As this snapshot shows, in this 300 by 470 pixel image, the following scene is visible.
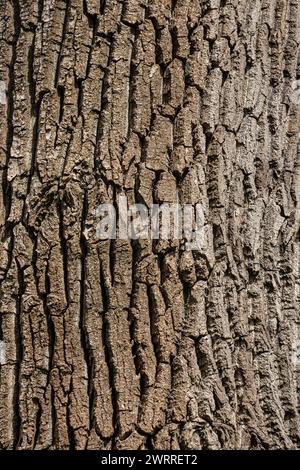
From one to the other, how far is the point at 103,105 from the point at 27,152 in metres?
0.32

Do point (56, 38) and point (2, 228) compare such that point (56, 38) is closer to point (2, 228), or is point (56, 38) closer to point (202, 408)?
point (2, 228)

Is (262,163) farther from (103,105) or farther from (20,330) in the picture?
(20,330)

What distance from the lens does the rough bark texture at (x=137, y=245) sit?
264 centimetres

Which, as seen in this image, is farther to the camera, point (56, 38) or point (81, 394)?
point (56, 38)

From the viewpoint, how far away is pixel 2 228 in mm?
2768

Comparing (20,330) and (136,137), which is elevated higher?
(136,137)

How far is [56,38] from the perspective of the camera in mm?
2799

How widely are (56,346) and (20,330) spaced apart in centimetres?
14

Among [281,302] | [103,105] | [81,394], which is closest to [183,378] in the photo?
[81,394]

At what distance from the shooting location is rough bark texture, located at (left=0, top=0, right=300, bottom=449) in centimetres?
264

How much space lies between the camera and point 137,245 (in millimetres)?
2697

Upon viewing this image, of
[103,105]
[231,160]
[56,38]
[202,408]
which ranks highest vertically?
[56,38]

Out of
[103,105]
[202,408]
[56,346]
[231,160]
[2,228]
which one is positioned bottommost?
[202,408]

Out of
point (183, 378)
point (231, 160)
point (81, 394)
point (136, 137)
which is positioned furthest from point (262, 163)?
point (81, 394)
